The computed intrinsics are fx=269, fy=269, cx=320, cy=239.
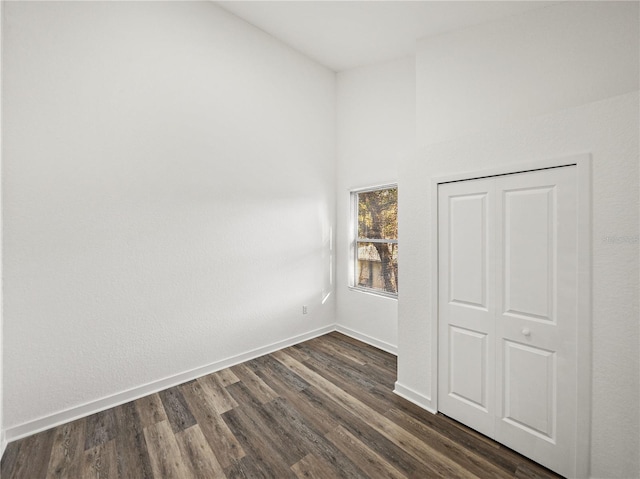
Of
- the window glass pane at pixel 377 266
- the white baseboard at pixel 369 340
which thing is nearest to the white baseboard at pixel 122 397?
the white baseboard at pixel 369 340

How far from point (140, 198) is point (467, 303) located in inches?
114

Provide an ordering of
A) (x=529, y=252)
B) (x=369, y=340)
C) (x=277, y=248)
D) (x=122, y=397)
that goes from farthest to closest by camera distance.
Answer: (x=369, y=340) → (x=277, y=248) → (x=122, y=397) → (x=529, y=252)

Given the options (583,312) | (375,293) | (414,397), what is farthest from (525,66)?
(414,397)

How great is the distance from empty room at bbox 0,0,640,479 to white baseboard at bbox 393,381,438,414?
0.05 feet

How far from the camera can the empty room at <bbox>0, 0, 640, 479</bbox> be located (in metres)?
1.62

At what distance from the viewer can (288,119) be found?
3439mm

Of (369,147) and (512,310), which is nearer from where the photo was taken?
(512,310)

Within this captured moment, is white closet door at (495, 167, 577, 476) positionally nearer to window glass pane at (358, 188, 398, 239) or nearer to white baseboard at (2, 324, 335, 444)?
window glass pane at (358, 188, 398, 239)

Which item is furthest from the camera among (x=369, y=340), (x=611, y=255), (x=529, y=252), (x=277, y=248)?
(x=369, y=340)

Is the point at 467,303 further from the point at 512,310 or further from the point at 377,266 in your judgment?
the point at 377,266

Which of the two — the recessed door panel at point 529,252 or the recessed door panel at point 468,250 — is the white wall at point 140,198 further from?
the recessed door panel at point 529,252

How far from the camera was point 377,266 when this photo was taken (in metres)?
3.63

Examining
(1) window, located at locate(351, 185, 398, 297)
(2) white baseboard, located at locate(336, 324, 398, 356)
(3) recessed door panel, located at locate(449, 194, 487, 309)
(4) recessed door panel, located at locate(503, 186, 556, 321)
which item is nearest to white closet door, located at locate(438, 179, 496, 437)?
(3) recessed door panel, located at locate(449, 194, 487, 309)

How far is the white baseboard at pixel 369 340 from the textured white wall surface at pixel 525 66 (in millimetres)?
2367
